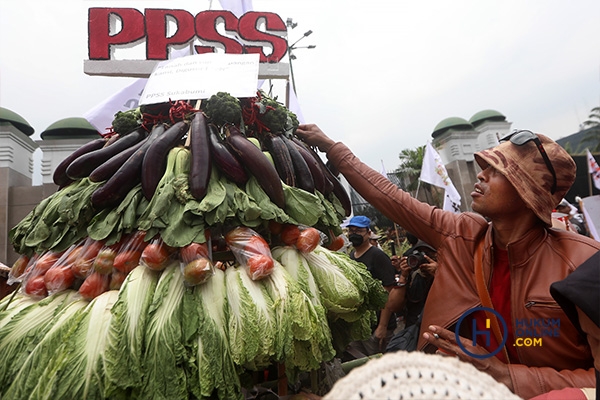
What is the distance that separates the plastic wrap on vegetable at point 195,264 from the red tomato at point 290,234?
42cm

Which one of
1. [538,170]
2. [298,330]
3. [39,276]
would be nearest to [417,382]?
[298,330]

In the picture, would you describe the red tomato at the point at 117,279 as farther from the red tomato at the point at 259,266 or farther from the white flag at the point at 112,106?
the white flag at the point at 112,106

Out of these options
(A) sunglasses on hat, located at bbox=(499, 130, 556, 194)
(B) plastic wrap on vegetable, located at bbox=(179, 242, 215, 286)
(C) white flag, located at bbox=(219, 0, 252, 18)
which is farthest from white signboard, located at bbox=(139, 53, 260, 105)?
(C) white flag, located at bbox=(219, 0, 252, 18)

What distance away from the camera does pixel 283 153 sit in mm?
2008

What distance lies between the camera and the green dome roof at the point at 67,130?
A: 421 inches

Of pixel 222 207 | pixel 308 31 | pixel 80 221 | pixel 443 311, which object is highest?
pixel 308 31

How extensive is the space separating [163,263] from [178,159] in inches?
20.9

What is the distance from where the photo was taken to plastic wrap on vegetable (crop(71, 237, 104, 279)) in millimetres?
1669

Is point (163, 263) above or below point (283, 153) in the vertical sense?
below

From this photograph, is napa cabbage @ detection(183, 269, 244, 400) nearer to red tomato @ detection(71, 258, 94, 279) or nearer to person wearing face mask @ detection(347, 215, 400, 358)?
red tomato @ detection(71, 258, 94, 279)

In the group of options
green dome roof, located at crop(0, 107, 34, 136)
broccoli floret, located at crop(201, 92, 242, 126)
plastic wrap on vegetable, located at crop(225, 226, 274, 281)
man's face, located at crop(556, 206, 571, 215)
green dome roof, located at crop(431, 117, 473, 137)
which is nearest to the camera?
plastic wrap on vegetable, located at crop(225, 226, 274, 281)

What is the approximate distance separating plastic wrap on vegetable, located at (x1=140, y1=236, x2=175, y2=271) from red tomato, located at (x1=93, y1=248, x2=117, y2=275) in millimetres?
165

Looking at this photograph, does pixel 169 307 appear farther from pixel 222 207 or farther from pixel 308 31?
pixel 308 31

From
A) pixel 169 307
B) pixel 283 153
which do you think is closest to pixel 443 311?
pixel 283 153
